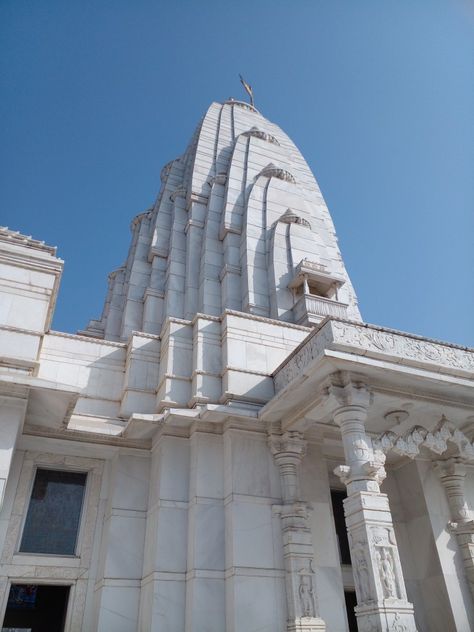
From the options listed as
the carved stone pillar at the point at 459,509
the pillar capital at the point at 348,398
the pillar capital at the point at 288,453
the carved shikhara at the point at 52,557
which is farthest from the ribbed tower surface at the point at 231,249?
the carved shikhara at the point at 52,557

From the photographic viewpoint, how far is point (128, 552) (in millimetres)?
11578

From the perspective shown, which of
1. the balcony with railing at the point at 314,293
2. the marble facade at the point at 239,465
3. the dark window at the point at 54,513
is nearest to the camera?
the marble facade at the point at 239,465

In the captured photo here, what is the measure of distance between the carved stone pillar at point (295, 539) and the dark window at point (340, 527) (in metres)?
2.71

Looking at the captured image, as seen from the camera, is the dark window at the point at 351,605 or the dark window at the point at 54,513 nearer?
the dark window at the point at 54,513

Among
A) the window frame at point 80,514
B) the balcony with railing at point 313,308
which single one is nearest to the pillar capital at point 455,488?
the balcony with railing at point 313,308

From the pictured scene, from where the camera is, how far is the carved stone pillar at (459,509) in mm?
12641

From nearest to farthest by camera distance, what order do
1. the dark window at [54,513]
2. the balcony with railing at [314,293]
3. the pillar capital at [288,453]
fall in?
the dark window at [54,513] → the pillar capital at [288,453] → the balcony with railing at [314,293]

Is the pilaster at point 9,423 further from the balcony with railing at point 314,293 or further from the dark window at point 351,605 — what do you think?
the dark window at point 351,605

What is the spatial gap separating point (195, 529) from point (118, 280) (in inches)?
875

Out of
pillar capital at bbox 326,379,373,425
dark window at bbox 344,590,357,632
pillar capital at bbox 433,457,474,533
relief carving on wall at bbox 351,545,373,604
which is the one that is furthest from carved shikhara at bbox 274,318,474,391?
dark window at bbox 344,590,357,632

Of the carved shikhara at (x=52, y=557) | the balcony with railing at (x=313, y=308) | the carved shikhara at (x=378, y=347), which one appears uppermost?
the balcony with railing at (x=313, y=308)

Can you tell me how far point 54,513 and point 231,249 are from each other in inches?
494

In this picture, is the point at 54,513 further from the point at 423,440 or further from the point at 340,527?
the point at 423,440

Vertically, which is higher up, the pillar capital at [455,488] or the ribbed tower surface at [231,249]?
the ribbed tower surface at [231,249]
